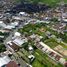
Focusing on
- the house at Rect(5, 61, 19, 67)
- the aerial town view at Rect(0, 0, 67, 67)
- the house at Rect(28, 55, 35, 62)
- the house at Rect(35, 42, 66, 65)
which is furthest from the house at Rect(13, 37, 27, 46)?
the house at Rect(5, 61, 19, 67)

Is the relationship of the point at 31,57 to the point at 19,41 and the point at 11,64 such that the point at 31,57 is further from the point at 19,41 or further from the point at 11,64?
the point at 19,41

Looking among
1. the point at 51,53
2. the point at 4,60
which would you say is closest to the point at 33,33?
the point at 51,53

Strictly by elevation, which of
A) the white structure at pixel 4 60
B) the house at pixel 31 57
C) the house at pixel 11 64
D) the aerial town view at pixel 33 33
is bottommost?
the aerial town view at pixel 33 33

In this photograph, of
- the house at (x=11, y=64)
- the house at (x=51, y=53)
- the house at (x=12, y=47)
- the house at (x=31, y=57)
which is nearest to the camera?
the house at (x=11, y=64)

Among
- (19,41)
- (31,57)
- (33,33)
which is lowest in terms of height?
(33,33)

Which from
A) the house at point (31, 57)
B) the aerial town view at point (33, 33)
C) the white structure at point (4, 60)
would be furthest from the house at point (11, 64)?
the house at point (31, 57)

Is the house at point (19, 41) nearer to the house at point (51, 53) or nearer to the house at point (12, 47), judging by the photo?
the house at point (12, 47)

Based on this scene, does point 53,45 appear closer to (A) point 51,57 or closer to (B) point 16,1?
(A) point 51,57

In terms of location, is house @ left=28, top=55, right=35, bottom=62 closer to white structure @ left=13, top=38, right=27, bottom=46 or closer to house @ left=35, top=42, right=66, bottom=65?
house @ left=35, top=42, right=66, bottom=65
